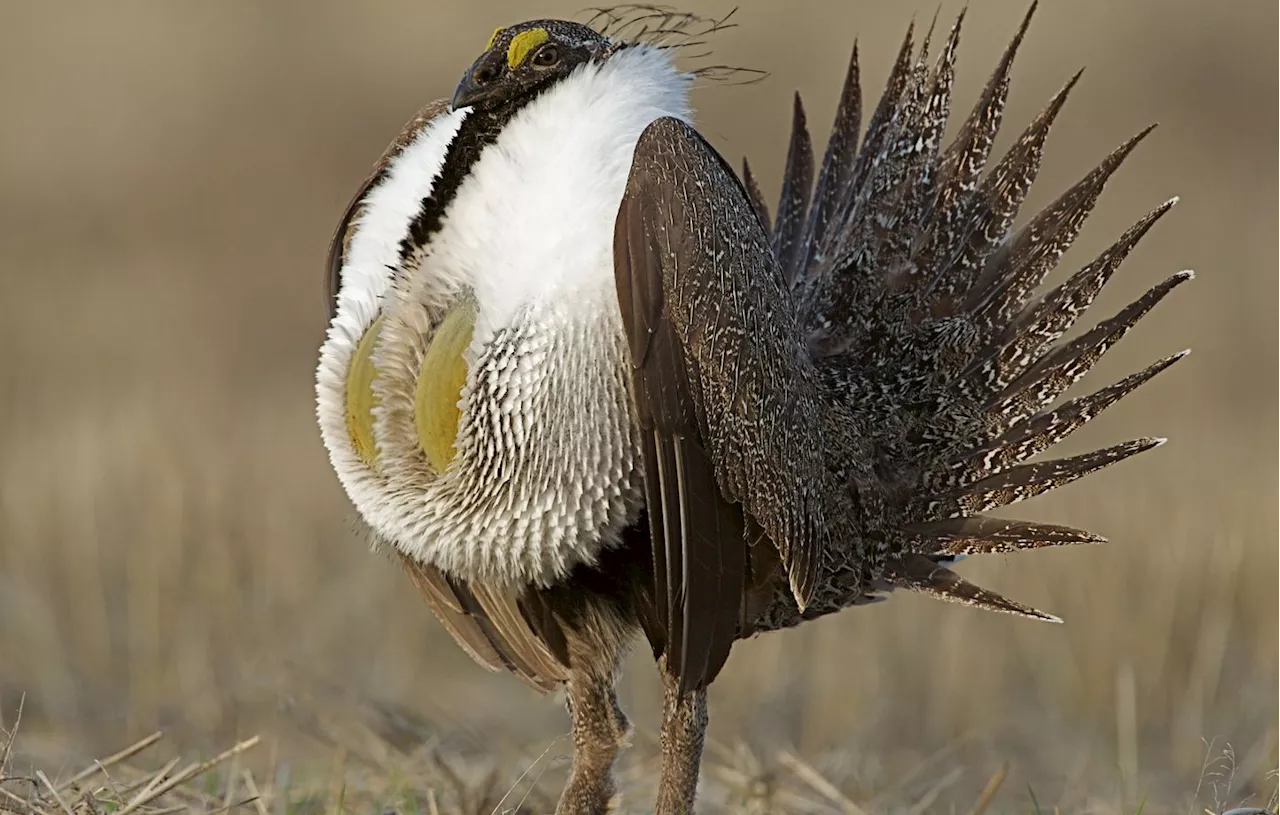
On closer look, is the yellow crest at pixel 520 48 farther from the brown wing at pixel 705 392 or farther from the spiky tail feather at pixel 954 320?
the spiky tail feather at pixel 954 320

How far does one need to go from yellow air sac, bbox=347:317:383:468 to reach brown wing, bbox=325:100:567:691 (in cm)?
32

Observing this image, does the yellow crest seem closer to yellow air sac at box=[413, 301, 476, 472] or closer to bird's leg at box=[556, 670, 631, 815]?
yellow air sac at box=[413, 301, 476, 472]

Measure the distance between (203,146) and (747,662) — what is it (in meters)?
5.54

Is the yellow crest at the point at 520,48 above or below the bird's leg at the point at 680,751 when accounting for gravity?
above

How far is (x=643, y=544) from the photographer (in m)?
2.74

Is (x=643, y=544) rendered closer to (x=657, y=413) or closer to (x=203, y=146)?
(x=657, y=413)

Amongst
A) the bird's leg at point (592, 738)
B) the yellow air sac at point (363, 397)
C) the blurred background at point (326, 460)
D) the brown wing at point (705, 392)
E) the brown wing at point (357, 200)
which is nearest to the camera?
the brown wing at point (705, 392)

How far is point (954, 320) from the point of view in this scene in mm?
3291

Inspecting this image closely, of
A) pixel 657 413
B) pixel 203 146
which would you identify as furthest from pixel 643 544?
pixel 203 146

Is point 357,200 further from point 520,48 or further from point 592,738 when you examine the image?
point 592,738

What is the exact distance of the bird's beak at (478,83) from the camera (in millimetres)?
2645

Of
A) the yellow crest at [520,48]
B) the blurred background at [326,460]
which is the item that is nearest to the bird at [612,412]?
the yellow crest at [520,48]

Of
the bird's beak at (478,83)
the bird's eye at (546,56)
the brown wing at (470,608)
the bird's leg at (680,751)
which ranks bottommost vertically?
the bird's leg at (680,751)

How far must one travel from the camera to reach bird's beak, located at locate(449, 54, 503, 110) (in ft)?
8.68
